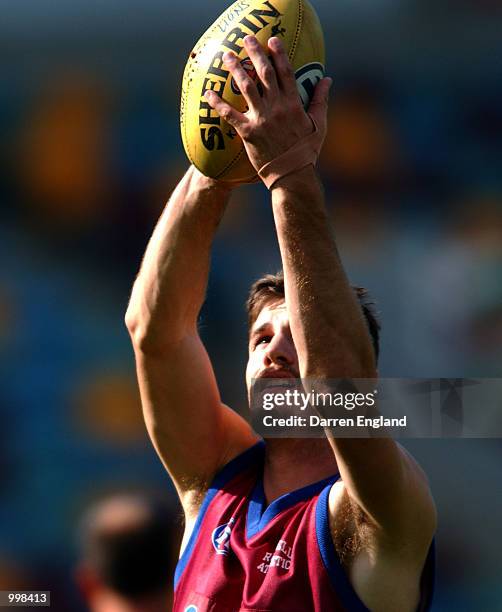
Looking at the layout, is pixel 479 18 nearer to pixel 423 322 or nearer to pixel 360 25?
pixel 360 25

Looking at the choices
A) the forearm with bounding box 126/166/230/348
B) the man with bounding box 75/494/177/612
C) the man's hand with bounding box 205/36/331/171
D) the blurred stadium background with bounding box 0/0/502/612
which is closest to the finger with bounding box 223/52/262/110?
the man's hand with bounding box 205/36/331/171

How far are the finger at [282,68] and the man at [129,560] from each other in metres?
1.86

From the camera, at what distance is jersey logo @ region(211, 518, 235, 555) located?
1802 mm

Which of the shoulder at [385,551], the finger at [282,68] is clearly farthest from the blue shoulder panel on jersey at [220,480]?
the finger at [282,68]

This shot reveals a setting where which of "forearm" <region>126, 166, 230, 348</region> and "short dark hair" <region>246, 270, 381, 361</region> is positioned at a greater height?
"forearm" <region>126, 166, 230, 348</region>

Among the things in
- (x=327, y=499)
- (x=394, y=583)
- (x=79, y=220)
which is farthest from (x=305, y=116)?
(x=79, y=220)

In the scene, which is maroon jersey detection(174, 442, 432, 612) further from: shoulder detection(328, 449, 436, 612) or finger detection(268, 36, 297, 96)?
finger detection(268, 36, 297, 96)

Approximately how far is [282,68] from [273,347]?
632mm

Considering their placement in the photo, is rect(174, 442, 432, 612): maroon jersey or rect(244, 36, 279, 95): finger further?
rect(174, 442, 432, 612): maroon jersey

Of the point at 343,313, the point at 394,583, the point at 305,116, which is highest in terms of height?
the point at 305,116

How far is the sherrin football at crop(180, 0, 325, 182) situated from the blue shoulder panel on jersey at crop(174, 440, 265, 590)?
64 cm

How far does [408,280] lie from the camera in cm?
386

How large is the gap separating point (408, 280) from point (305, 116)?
2.45 meters

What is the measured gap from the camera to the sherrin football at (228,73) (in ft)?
5.30
